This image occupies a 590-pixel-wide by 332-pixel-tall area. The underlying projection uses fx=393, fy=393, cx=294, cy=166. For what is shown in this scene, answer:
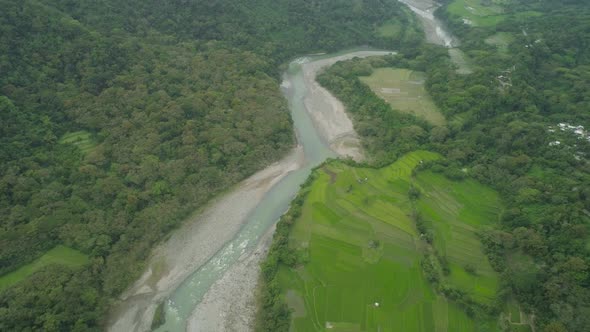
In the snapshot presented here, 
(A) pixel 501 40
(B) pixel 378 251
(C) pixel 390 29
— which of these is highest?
(C) pixel 390 29

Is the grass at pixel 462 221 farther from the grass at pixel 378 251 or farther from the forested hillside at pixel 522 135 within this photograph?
the forested hillside at pixel 522 135

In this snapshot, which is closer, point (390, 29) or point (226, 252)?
point (226, 252)

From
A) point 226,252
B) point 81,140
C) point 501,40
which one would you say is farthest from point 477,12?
point 81,140

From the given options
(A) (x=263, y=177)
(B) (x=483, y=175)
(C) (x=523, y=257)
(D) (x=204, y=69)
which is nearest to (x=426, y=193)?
(B) (x=483, y=175)

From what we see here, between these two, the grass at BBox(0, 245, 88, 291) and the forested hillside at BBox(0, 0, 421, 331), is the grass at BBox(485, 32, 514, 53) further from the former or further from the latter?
the grass at BBox(0, 245, 88, 291)

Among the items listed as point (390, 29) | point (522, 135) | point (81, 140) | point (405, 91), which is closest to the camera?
point (81, 140)

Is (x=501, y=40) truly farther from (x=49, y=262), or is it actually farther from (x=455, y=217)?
(x=49, y=262)

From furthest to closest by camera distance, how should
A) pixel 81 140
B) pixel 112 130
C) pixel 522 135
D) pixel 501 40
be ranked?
pixel 501 40 < pixel 522 135 < pixel 112 130 < pixel 81 140
